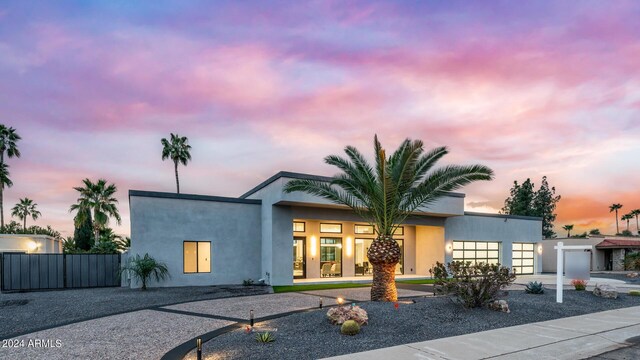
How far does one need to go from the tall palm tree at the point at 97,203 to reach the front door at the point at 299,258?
20.1 m

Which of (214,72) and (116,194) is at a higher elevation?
(214,72)

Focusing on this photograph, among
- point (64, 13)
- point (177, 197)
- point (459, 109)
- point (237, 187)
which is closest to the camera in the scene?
point (64, 13)

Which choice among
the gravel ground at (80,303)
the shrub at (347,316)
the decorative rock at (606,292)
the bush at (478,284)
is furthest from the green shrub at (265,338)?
the decorative rock at (606,292)

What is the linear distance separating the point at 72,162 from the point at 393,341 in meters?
25.7

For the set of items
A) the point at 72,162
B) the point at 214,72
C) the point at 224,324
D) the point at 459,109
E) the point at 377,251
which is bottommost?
the point at 224,324

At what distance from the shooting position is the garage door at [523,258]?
30969 mm

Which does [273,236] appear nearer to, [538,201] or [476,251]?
[476,251]

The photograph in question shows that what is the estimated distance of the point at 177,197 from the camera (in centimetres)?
2053

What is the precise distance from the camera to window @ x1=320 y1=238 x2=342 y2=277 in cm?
2461

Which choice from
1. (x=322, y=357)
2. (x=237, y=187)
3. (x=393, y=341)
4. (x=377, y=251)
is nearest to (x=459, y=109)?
(x=377, y=251)

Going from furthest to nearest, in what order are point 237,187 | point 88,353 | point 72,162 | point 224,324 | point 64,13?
point 237,187 → point 72,162 → point 64,13 → point 224,324 → point 88,353

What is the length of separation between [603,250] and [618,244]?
224cm

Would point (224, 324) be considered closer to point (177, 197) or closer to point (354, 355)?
point (354, 355)

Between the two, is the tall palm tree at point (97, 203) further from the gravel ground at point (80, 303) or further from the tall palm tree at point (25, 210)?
the tall palm tree at point (25, 210)
